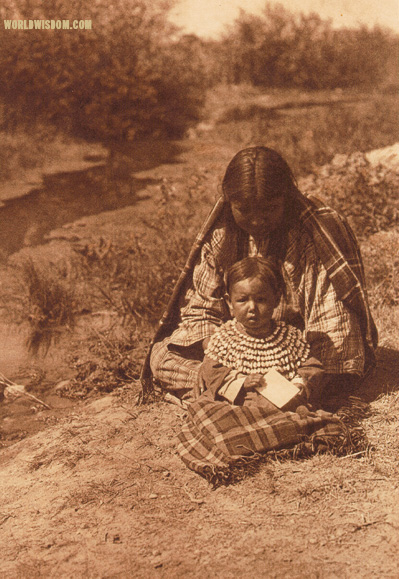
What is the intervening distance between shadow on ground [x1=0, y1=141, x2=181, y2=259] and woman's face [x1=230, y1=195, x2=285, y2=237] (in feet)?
9.11

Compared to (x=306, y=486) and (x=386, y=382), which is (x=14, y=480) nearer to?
(x=306, y=486)

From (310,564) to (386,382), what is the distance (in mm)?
1650

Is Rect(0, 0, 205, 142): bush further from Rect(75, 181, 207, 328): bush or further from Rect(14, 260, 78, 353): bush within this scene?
Rect(14, 260, 78, 353): bush

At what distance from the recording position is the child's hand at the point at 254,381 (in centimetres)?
300

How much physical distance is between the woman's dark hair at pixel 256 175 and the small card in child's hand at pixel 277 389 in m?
0.93

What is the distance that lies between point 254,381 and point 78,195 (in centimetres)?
366

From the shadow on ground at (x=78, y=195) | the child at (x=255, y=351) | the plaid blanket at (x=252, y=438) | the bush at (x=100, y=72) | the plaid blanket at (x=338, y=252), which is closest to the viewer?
the plaid blanket at (x=252, y=438)

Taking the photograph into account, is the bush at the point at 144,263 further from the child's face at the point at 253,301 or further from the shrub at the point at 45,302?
the child's face at the point at 253,301

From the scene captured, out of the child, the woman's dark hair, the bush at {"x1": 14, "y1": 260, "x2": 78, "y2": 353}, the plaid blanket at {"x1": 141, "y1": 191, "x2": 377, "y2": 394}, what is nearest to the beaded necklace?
the child

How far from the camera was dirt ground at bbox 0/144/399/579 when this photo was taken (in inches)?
94.7

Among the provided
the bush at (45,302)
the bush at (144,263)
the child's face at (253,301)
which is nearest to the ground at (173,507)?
the child's face at (253,301)

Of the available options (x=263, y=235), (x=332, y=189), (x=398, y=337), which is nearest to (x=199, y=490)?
(x=263, y=235)

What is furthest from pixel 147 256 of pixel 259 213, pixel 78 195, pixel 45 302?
pixel 259 213

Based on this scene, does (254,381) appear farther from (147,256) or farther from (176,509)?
(147,256)
